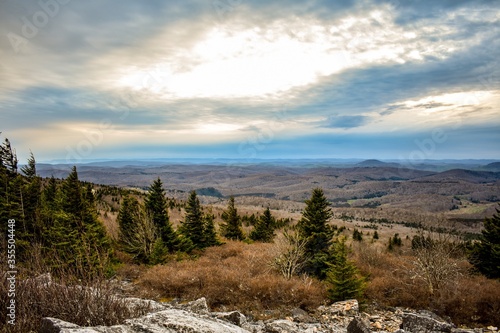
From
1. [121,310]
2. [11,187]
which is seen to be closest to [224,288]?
[121,310]

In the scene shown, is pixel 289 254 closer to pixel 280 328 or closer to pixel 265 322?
pixel 265 322

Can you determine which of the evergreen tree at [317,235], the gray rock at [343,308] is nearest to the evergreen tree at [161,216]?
the evergreen tree at [317,235]

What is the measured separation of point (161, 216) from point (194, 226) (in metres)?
4.70

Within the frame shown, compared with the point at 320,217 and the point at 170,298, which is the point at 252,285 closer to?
the point at 170,298

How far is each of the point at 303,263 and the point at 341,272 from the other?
19.0 feet

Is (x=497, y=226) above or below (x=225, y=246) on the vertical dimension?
above

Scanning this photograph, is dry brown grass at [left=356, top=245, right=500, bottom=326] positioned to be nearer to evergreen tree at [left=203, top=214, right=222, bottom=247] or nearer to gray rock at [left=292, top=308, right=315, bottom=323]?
gray rock at [left=292, top=308, right=315, bottom=323]

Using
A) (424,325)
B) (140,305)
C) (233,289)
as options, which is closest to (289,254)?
(233,289)

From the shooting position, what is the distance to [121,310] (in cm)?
697

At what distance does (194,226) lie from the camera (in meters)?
32.3

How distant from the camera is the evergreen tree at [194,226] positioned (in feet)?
104

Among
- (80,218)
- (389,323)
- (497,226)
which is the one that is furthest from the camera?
(497,226)

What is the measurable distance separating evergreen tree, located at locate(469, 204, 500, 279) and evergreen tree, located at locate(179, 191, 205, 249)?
1122 inches

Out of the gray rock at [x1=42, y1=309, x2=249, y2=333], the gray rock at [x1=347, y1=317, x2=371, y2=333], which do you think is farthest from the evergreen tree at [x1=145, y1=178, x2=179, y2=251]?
the gray rock at [x1=42, y1=309, x2=249, y2=333]
